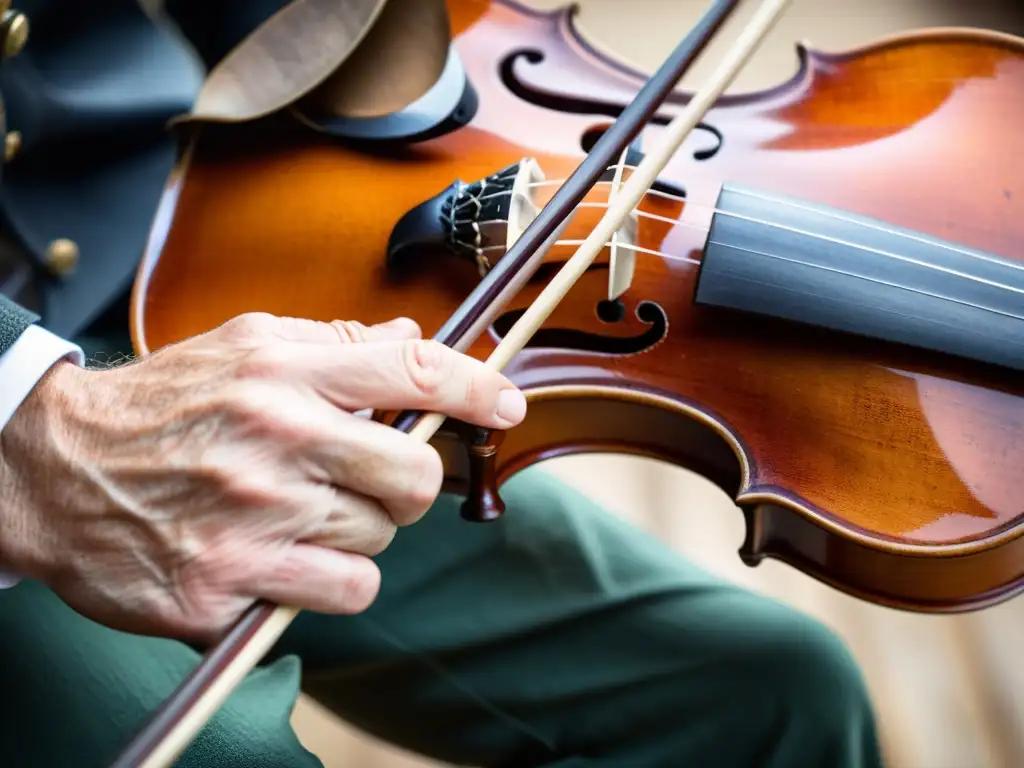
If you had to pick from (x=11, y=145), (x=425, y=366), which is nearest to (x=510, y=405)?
(x=425, y=366)

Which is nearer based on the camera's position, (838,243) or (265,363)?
(265,363)

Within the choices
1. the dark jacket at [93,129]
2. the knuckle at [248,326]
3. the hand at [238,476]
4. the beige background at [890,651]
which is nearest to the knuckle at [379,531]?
the hand at [238,476]

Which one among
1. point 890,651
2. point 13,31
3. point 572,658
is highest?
point 13,31

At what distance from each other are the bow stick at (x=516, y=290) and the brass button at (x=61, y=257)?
34 cm

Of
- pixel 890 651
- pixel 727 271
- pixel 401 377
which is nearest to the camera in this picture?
pixel 401 377

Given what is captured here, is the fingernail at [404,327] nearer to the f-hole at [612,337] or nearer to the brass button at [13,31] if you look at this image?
the f-hole at [612,337]

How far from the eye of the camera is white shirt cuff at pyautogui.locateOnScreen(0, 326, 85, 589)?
449mm

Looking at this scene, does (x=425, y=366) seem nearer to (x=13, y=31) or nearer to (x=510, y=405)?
(x=510, y=405)

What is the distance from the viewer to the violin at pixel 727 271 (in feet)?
1.67

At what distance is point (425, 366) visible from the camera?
15.4 inches

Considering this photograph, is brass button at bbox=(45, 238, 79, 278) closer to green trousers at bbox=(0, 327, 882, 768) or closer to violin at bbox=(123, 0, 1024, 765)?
violin at bbox=(123, 0, 1024, 765)

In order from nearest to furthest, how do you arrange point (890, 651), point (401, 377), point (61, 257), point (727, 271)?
point (401, 377) < point (727, 271) < point (61, 257) < point (890, 651)

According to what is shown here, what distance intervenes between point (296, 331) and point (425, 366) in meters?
0.08

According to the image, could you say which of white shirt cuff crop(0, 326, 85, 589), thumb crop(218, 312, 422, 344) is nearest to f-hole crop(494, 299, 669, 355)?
thumb crop(218, 312, 422, 344)
